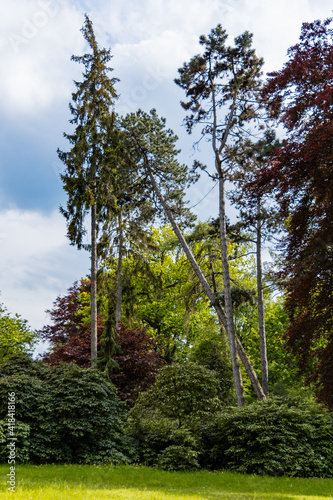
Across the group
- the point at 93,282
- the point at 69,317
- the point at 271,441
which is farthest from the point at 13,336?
the point at 271,441

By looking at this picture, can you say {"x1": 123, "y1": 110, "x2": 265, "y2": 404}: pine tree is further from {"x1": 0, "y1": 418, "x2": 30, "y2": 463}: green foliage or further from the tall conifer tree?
{"x1": 0, "y1": 418, "x2": 30, "y2": 463}: green foliage

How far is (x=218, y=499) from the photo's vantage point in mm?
6535

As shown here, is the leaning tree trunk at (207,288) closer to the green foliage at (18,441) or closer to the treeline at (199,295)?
the treeline at (199,295)

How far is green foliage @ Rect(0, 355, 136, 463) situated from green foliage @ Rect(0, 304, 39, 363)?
45.3 feet

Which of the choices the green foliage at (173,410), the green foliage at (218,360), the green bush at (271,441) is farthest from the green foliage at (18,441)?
the green foliage at (218,360)

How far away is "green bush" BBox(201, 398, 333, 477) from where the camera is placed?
9.97 metres

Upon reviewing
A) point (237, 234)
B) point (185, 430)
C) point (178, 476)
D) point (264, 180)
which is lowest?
point (178, 476)

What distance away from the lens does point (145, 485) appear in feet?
25.5

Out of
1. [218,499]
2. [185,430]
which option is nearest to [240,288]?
[185,430]

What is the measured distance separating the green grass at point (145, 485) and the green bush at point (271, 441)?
2.10 ft

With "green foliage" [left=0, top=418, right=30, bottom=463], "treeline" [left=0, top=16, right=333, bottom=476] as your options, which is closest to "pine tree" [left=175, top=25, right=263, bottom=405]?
"treeline" [left=0, top=16, right=333, bottom=476]

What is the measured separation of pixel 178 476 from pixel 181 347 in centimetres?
1730

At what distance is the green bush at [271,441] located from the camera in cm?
997

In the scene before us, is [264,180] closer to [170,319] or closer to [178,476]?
[178,476]
